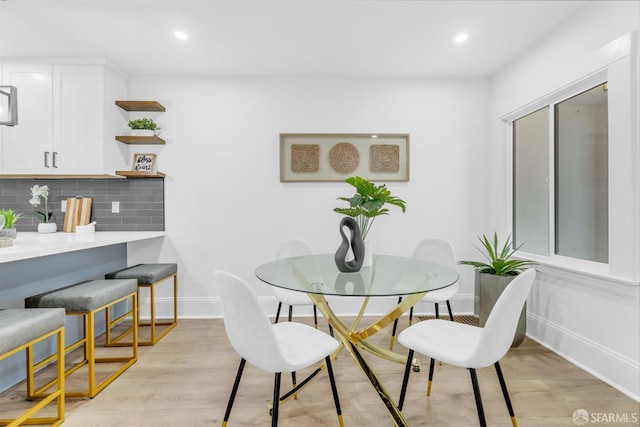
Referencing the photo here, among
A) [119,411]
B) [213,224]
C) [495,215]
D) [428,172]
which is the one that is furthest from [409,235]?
[119,411]

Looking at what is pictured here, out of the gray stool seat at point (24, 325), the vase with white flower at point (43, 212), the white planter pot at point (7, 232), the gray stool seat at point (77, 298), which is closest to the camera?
the gray stool seat at point (24, 325)

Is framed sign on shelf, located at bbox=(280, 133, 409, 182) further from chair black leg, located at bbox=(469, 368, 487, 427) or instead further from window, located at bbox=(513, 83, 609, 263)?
chair black leg, located at bbox=(469, 368, 487, 427)

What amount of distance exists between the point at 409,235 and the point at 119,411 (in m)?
2.73

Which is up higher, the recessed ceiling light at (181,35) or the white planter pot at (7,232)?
the recessed ceiling light at (181,35)

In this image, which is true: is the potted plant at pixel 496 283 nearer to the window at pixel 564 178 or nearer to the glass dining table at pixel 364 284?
the window at pixel 564 178

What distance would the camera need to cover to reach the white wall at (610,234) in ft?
6.13

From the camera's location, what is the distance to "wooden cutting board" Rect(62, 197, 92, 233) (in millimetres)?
3098

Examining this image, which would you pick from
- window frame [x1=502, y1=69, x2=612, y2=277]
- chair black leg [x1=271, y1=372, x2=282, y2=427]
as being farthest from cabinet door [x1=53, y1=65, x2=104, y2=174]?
window frame [x1=502, y1=69, x2=612, y2=277]

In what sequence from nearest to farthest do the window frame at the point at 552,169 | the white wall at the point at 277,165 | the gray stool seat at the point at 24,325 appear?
1. the gray stool seat at the point at 24,325
2. the window frame at the point at 552,169
3. the white wall at the point at 277,165

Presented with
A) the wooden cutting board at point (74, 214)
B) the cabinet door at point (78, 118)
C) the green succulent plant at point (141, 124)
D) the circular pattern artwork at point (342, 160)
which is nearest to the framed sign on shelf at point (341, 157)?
the circular pattern artwork at point (342, 160)

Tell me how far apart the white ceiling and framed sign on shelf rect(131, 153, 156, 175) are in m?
0.84

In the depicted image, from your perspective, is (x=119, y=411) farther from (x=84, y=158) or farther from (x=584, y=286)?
(x=584, y=286)

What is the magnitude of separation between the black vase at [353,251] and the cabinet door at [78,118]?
8.11ft

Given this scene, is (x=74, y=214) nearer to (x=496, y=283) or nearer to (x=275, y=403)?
(x=275, y=403)
